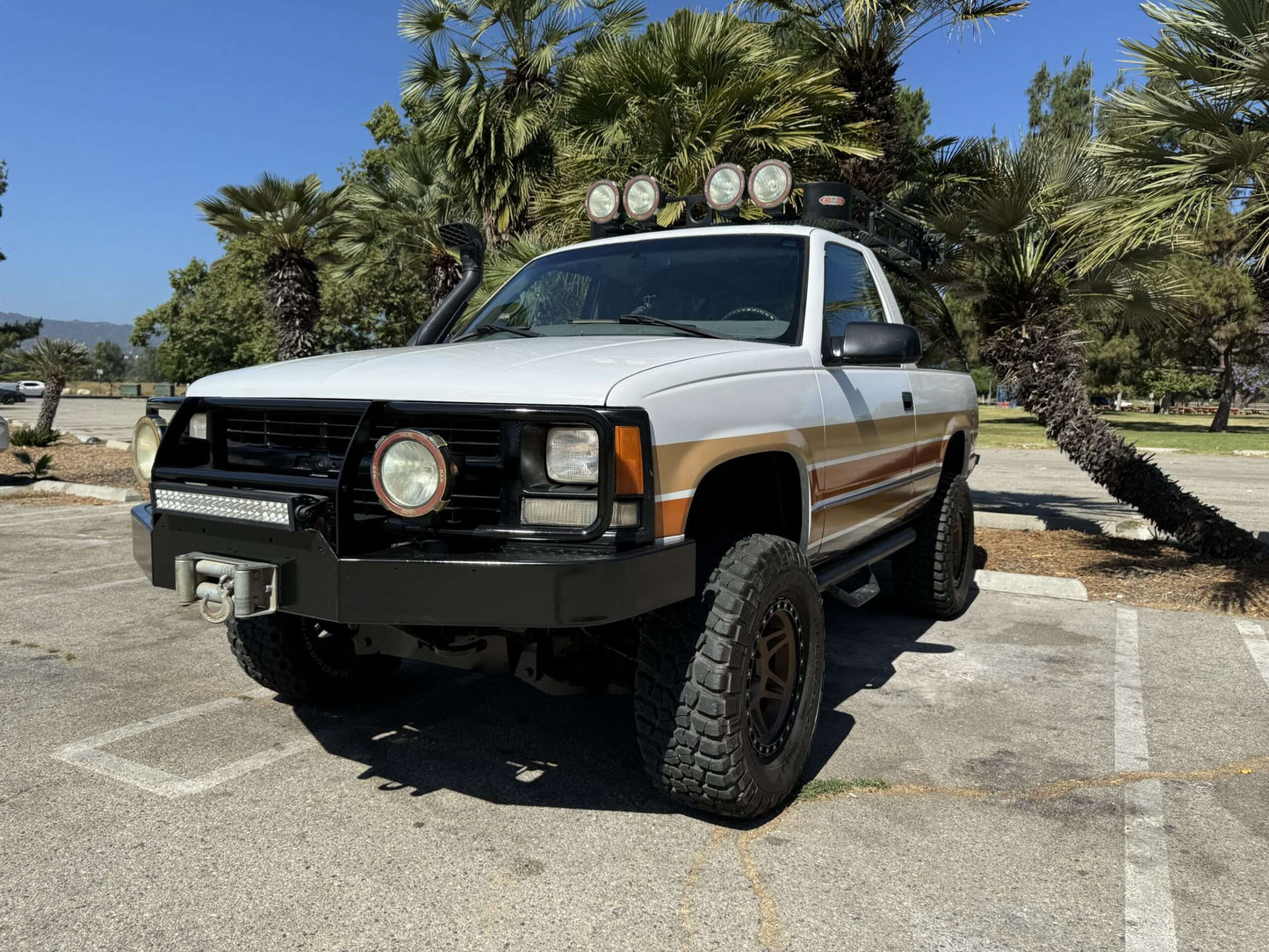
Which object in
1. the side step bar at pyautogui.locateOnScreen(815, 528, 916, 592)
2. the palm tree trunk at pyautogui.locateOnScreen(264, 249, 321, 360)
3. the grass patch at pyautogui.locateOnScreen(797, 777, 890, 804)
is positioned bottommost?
the grass patch at pyautogui.locateOnScreen(797, 777, 890, 804)

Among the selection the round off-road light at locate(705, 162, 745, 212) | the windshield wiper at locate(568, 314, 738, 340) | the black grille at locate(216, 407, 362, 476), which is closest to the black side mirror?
the windshield wiper at locate(568, 314, 738, 340)

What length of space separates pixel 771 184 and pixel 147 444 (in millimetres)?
2855

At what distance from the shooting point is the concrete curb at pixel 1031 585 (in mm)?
6637

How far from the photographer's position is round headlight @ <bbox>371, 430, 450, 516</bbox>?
254 cm

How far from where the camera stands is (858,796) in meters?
3.26

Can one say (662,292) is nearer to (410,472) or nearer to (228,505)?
(410,472)

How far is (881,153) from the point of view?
918 cm

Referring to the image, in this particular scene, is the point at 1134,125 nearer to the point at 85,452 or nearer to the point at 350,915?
the point at 350,915

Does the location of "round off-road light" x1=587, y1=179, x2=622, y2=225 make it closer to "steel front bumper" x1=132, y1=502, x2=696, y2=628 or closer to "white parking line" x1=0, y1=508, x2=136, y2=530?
"steel front bumper" x1=132, y1=502, x2=696, y2=628

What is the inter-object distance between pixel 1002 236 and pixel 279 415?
24.5ft

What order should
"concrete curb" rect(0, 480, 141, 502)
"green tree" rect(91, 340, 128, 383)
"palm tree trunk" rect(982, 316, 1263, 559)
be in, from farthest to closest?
"green tree" rect(91, 340, 128, 383)
"concrete curb" rect(0, 480, 141, 502)
"palm tree trunk" rect(982, 316, 1263, 559)

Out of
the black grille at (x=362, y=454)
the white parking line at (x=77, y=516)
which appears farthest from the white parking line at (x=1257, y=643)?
the white parking line at (x=77, y=516)

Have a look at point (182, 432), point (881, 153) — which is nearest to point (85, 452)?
point (881, 153)

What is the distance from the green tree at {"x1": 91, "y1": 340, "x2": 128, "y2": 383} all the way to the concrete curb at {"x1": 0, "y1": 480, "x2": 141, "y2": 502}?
108487 millimetres
